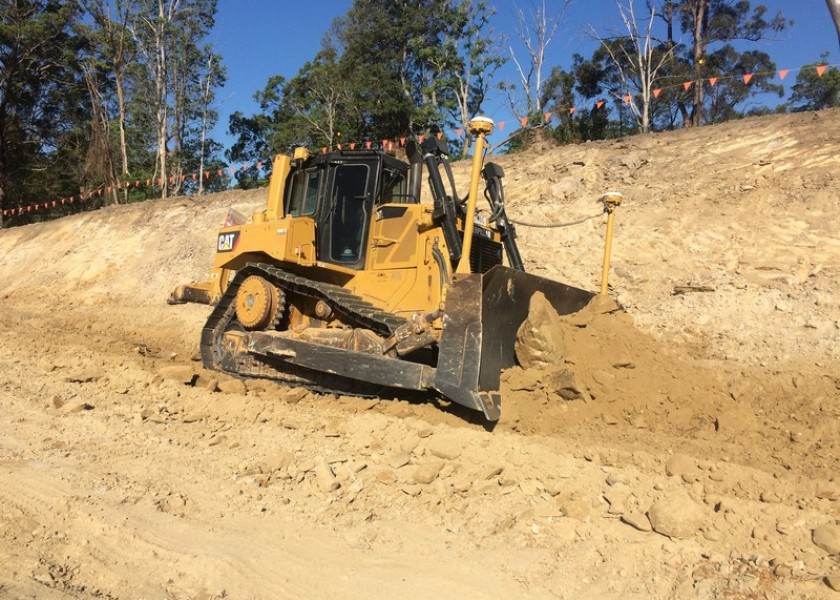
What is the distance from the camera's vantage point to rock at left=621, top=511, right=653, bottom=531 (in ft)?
11.9

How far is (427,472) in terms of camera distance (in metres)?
4.40

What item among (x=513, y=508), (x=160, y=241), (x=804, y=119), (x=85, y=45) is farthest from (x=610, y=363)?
(x=85, y=45)

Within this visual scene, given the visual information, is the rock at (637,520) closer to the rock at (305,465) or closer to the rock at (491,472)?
the rock at (491,472)

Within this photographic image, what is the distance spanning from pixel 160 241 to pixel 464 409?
14.2 m

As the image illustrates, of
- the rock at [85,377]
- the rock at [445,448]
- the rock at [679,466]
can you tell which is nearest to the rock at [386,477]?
the rock at [445,448]

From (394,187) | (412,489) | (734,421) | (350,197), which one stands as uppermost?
(394,187)

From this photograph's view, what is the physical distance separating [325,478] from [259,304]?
2994mm

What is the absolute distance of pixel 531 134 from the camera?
2348 cm

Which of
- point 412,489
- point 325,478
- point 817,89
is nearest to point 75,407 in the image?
point 325,478

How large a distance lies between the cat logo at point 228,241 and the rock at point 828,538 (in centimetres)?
635

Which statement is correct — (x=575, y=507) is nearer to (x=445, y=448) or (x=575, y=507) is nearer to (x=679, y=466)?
(x=679, y=466)

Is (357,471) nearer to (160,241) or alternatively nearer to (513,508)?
(513,508)

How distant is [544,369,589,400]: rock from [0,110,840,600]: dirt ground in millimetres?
18

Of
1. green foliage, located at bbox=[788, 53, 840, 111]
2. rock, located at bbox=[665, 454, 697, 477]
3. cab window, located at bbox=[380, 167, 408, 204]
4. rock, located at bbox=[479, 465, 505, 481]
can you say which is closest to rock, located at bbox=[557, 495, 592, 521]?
rock, located at bbox=[479, 465, 505, 481]
